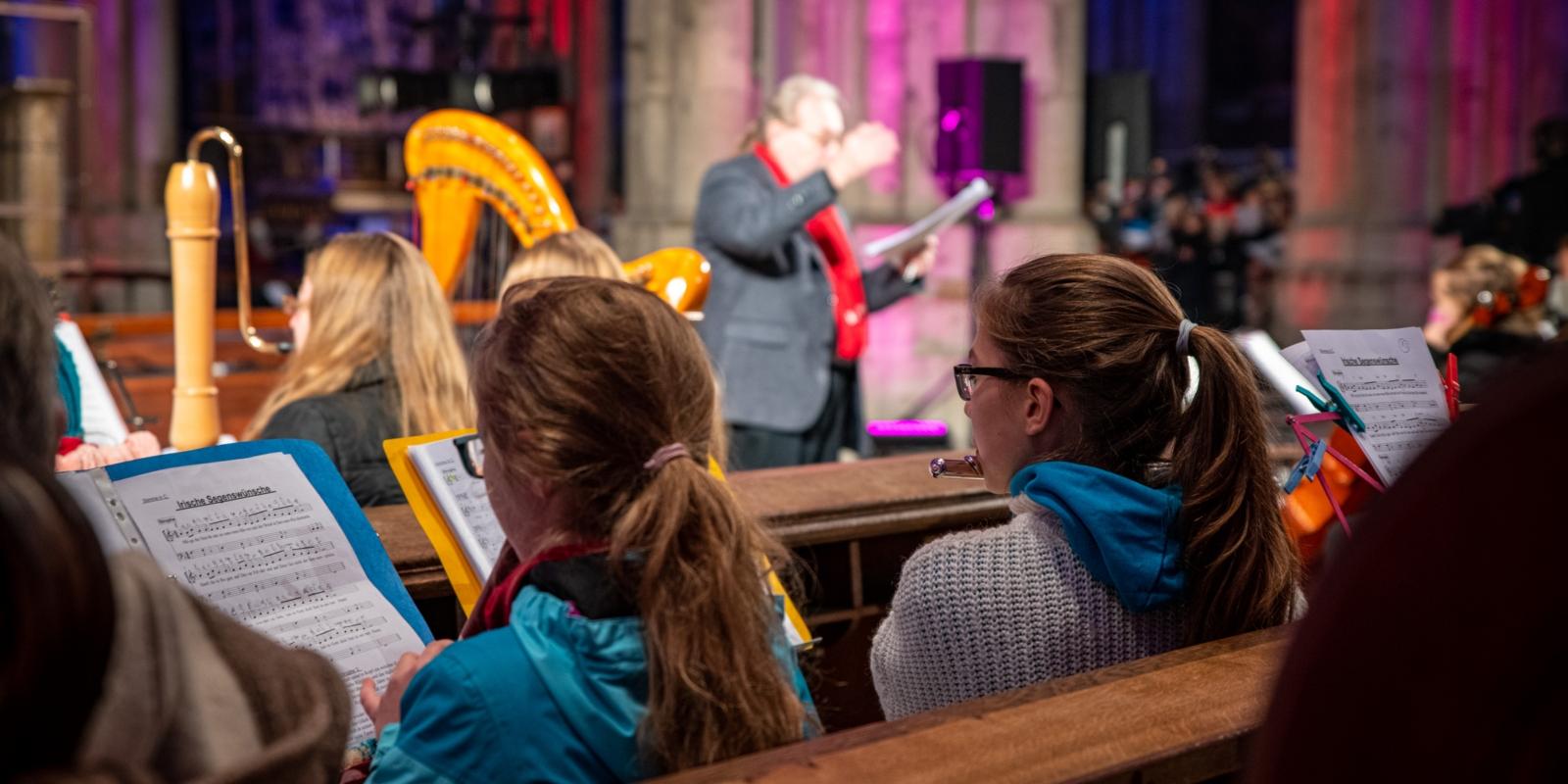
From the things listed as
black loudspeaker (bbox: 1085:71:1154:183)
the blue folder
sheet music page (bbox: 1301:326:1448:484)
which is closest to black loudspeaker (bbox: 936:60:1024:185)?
Result: black loudspeaker (bbox: 1085:71:1154:183)

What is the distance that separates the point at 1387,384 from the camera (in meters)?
2.13

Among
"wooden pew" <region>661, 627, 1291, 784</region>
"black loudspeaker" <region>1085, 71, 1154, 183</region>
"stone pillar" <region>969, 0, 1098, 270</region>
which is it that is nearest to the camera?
"wooden pew" <region>661, 627, 1291, 784</region>

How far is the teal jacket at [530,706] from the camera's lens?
1268 mm

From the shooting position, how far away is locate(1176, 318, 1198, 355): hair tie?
1.75 metres

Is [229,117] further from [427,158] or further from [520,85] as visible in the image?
[427,158]

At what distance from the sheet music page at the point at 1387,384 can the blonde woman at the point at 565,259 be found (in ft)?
5.11

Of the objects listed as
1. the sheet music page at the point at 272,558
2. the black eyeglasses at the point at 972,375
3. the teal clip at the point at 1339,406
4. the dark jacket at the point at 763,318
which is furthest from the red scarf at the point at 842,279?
the sheet music page at the point at 272,558

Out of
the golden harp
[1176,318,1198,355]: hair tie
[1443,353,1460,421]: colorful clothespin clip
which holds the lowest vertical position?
[1443,353,1460,421]: colorful clothespin clip

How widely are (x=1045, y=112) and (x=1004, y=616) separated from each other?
18.8ft

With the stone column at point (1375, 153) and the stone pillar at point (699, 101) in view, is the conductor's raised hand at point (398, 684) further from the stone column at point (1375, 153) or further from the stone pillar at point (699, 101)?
the stone column at point (1375, 153)

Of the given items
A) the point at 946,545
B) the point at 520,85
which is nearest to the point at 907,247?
the point at 946,545

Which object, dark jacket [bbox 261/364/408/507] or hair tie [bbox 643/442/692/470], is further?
dark jacket [bbox 261/364/408/507]

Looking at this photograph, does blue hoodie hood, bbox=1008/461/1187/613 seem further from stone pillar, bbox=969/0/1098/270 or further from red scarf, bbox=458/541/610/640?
stone pillar, bbox=969/0/1098/270

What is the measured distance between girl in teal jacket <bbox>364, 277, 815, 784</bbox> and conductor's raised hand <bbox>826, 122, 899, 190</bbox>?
10.3 feet
